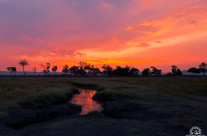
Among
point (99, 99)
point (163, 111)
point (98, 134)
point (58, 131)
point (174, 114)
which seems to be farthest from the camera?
point (99, 99)

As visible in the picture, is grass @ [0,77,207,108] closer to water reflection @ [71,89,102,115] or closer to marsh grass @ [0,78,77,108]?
marsh grass @ [0,78,77,108]

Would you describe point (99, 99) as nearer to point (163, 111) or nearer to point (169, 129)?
point (163, 111)

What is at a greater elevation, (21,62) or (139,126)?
(21,62)

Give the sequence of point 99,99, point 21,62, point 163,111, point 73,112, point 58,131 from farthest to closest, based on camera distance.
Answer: point 21,62
point 99,99
point 73,112
point 163,111
point 58,131

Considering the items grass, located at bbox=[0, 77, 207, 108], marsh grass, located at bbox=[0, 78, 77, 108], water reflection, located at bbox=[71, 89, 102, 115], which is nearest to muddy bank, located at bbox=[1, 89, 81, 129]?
marsh grass, located at bbox=[0, 78, 77, 108]

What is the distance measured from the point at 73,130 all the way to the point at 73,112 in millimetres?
10879

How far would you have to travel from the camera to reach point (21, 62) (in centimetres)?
14250

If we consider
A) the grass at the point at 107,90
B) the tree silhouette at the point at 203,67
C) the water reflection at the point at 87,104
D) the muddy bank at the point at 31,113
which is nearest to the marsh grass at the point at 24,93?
the grass at the point at 107,90

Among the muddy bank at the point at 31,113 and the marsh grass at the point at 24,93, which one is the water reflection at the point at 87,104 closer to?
the muddy bank at the point at 31,113

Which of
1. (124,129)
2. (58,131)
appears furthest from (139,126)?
(58,131)

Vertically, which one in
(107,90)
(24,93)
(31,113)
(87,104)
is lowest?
(87,104)

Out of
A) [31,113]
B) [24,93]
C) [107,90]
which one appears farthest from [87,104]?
Answer: [31,113]

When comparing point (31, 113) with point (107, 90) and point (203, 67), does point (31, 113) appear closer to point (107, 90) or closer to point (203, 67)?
point (107, 90)

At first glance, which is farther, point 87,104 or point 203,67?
point 203,67
